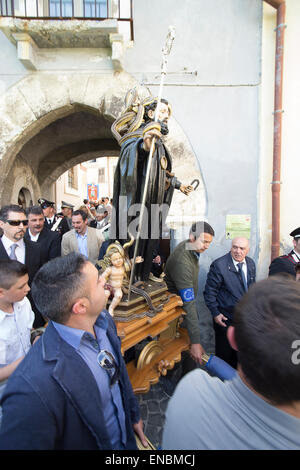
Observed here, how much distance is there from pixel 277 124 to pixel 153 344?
3.56 meters

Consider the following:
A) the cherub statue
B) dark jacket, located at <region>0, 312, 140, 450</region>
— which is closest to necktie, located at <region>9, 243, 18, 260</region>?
the cherub statue

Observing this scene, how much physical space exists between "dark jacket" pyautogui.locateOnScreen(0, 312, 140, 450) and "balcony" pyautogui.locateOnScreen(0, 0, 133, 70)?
3955 millimetres

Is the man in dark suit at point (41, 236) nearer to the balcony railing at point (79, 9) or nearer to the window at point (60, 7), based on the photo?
the balcony railing at point (79, 9)

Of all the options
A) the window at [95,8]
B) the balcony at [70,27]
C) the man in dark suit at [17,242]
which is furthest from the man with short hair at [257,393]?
the window at [95,8]

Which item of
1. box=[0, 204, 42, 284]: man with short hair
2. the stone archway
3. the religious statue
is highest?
the stone archway

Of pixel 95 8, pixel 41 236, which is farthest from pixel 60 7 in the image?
pixel 41 236

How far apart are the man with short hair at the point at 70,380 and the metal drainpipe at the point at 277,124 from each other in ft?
10.6

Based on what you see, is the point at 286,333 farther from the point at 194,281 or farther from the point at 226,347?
the point at 226,347

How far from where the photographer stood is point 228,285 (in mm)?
2711

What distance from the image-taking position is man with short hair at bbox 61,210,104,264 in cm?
346

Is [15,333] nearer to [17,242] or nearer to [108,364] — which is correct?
[108,364]

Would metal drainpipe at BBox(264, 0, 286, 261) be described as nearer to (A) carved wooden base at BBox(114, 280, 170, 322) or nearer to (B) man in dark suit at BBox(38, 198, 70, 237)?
(A) carved wooden base at BBox(114, 280, 170, 322)

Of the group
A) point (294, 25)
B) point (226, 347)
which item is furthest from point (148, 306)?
point (294, 25)

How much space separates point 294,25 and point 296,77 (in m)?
0.76
